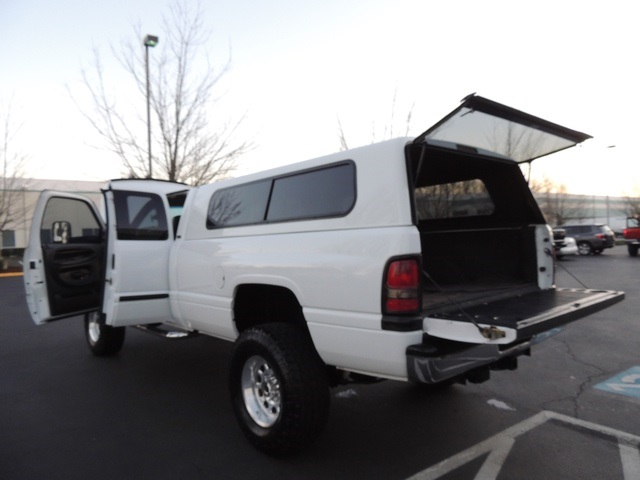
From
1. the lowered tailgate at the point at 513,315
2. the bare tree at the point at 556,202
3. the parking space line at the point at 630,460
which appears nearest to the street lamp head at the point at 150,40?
the lowered tailgate at the point at 513,315

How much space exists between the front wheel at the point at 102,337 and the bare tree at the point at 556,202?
38043 mm

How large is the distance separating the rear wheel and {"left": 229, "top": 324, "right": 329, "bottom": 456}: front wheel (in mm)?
24448

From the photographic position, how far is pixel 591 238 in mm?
23125

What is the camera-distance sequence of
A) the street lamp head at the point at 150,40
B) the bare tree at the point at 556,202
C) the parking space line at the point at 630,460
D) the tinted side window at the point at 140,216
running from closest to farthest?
1. the parking space line at the point at 630,460
2. the tinted side window at the point at 140,216
3. the street lamp head at the point at 150,40
4. the bare tree at the point at 556,202

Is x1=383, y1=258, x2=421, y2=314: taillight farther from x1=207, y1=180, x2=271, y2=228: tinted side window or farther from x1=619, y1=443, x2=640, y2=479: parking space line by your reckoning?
x1=619, y1=443, x2=640, y2=479: parking space line

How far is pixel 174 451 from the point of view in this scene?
338 centimetres

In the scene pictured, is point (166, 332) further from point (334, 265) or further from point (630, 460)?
point (630, 460)

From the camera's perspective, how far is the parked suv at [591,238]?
75.3ft

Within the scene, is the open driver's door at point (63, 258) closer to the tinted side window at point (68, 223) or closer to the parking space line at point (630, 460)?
the tinted side window at point (68, 223)

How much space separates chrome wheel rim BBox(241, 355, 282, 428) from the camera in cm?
331

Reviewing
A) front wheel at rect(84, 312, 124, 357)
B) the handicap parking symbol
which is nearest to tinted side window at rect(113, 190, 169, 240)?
front wheel at rect(84, 312, 124, 357)

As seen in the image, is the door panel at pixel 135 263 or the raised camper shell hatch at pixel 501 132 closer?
the raised camper shell hatch at pixel 501 132

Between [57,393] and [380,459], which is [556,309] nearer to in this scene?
[380,459]

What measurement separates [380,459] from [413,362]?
1067 millimetres
